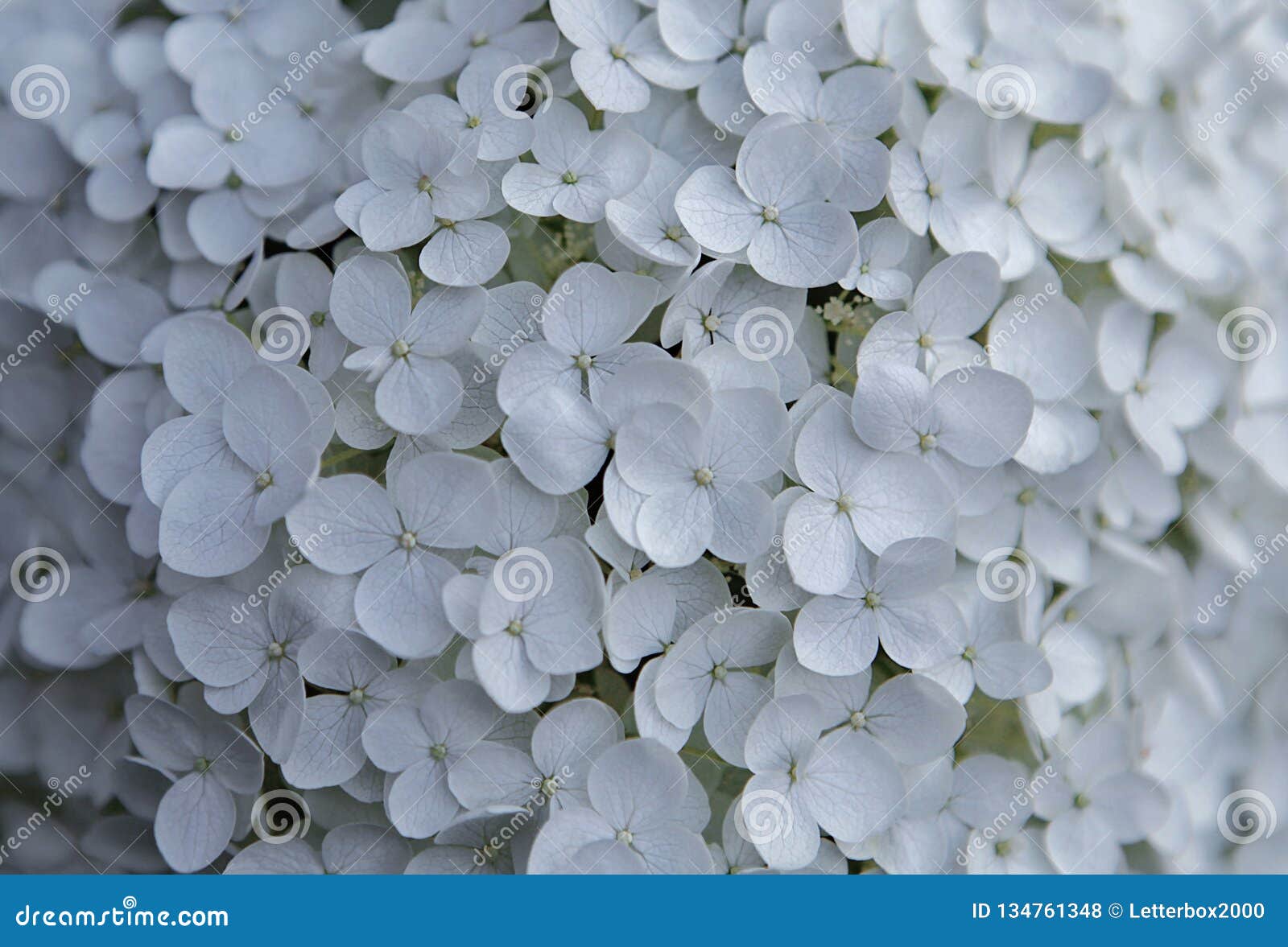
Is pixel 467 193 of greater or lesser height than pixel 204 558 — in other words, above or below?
above

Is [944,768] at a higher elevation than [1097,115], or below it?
below

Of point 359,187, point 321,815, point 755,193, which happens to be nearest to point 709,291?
point 755,193

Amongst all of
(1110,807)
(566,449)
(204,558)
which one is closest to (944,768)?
(1110,807)

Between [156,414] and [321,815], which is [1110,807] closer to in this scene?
[321,815]

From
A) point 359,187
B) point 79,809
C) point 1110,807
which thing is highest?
point 359,187

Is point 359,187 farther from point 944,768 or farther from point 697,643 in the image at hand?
point 944,768
